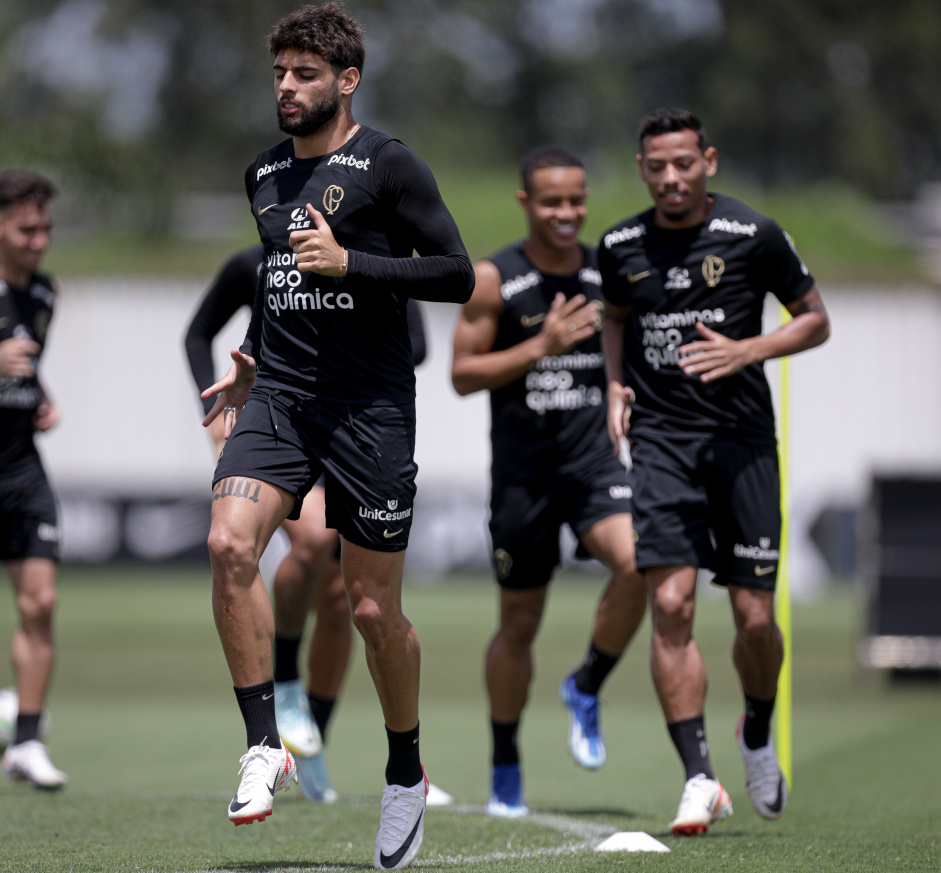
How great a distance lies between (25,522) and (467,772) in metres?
2.58

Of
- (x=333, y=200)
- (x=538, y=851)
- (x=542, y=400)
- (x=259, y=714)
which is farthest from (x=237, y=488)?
(x=542, y=400)

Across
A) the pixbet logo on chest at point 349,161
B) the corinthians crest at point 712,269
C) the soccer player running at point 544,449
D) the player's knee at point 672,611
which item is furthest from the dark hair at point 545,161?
the player's knee at point 672,611

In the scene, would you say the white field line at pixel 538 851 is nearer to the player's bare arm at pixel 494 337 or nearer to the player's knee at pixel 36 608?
the player's bare arm at pixel 494 337

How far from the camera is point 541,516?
643 centimetres

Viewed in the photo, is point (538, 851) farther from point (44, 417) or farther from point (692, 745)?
point (44, 417)

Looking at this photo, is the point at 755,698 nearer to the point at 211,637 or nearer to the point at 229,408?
the point at 229,408

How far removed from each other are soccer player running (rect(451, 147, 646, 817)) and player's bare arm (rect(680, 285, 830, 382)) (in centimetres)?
87

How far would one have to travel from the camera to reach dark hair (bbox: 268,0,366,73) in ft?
15.0

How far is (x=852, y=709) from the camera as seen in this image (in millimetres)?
9836

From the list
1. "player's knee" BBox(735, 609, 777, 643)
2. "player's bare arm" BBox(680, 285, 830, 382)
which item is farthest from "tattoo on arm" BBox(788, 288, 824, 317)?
"player's knee" BBox(735, 609, 777, 643)

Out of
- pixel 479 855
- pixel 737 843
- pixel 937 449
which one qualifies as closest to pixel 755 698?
pixel 737 843

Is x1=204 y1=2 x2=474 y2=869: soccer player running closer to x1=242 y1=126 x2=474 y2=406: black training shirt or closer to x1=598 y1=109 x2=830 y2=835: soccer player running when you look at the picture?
x1=242 y1=126 x2=474 y2=406: black training shirt

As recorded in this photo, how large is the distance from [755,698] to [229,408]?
2352mm

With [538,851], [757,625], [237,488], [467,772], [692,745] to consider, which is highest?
[237,488]
